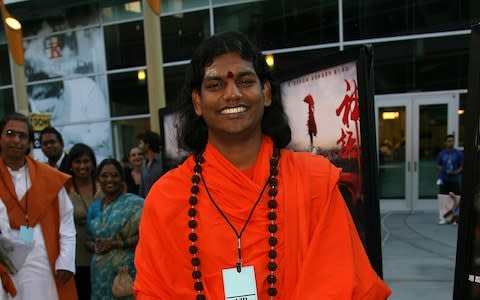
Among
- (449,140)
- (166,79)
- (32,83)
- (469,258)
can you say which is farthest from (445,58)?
(32,83)

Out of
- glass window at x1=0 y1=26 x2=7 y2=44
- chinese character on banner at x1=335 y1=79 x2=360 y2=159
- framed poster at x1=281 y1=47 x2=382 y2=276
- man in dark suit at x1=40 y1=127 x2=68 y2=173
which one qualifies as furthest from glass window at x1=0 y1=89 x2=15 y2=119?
chinese character on banner at x1=335 y1=79 x2=360 y2=159

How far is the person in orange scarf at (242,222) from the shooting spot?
125 cm

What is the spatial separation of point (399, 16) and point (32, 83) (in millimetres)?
10662

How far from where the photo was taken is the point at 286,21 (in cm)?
957

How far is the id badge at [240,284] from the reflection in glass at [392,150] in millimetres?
7875

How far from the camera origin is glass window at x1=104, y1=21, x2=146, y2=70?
1096cm

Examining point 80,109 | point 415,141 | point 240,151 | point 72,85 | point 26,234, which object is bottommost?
point 26,234

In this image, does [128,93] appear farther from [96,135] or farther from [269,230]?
[269,230]

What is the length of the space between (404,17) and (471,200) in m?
8.11

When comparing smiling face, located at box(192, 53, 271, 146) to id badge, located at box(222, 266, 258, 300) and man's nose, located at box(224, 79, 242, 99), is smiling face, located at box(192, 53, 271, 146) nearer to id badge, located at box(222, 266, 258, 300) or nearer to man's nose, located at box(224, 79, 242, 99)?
man's nose, located at box(224, 79, 242, 99)

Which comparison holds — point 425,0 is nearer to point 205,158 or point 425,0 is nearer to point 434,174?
point 434,174

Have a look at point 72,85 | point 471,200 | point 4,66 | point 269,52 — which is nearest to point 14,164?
point 471,200

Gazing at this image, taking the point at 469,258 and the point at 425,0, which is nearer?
the point at 469,258

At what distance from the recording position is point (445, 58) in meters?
8.41
